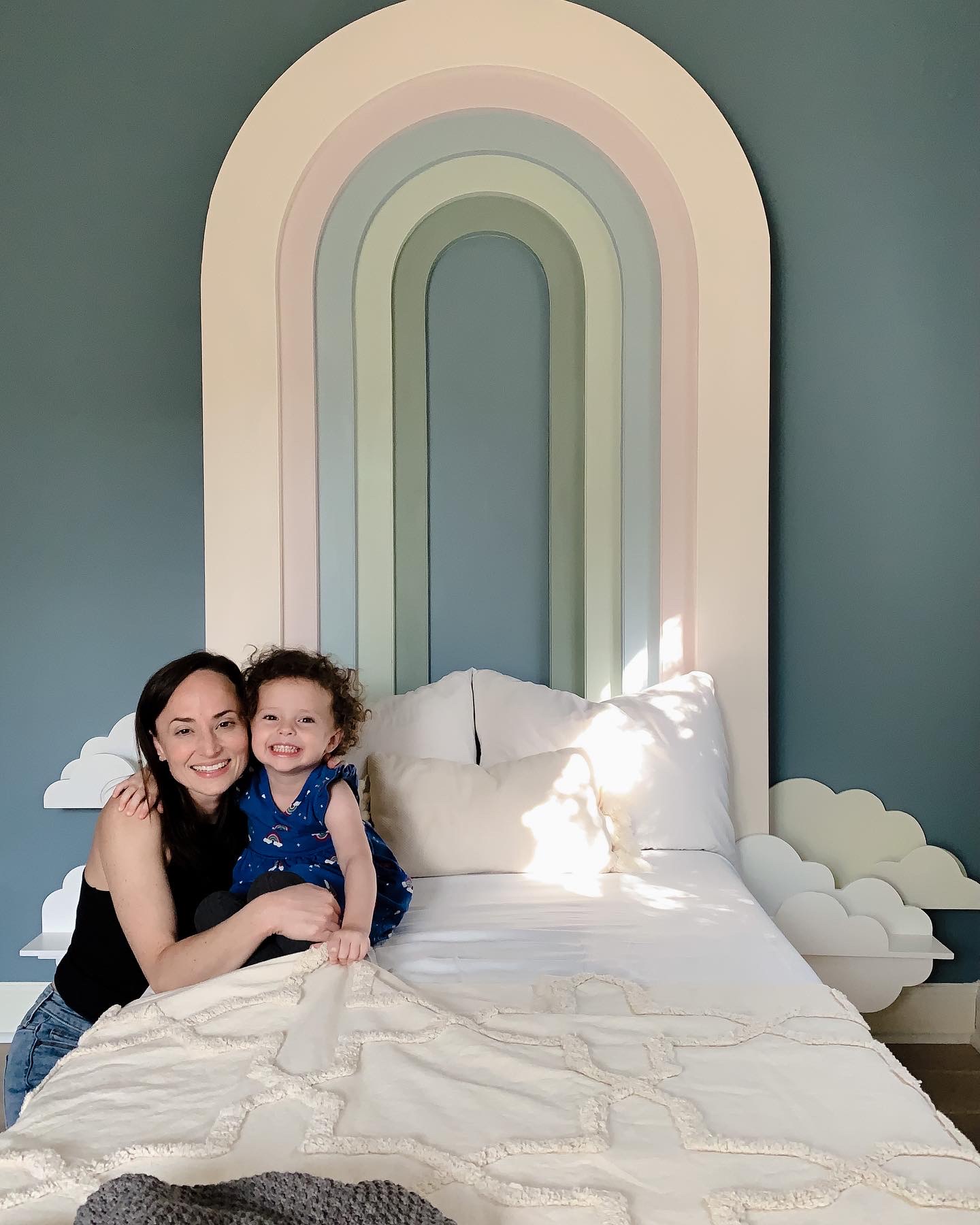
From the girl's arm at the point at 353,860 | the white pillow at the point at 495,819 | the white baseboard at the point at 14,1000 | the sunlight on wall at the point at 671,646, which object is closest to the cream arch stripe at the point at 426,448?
A: the sunlight on wall at the point at 671,646

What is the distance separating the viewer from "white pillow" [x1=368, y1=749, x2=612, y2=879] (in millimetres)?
2156

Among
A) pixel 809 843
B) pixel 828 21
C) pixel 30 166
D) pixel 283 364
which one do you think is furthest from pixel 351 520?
pixel 828 21

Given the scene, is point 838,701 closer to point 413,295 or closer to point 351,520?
point 351,520

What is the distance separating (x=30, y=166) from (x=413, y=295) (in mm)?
1020

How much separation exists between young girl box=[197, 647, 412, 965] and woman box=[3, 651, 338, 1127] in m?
0.06

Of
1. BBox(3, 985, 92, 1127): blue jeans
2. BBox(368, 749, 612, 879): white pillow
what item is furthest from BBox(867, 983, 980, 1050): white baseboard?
BBox(3, 985, 92, 1127): blue jeans

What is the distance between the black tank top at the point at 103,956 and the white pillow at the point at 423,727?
67 centimetres

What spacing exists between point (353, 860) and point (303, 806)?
0.15 meters

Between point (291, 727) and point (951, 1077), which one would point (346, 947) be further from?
point (951, 1077)

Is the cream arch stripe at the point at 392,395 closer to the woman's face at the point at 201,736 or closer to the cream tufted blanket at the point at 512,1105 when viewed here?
the woman's face at the point at 201,736

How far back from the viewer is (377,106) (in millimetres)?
2553

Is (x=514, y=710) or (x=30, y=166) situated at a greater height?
(x=30, y=166)

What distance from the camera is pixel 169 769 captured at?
1702 mm

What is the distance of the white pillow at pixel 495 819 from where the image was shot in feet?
7.07
